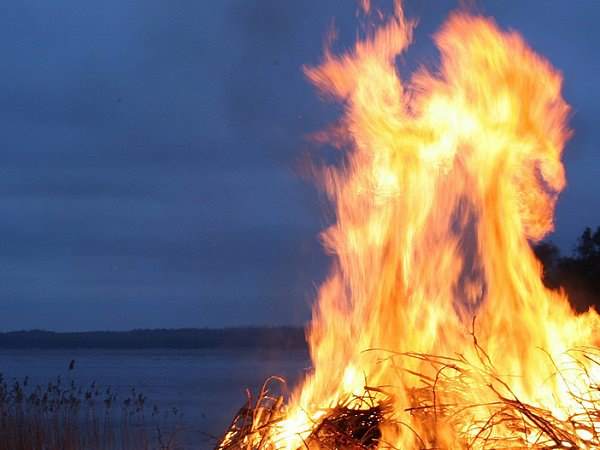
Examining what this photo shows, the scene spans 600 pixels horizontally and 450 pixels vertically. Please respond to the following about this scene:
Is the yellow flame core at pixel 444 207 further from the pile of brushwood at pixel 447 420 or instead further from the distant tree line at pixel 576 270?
the distant tree line at pixel 576 270

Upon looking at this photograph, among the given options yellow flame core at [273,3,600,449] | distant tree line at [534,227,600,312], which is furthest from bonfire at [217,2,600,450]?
distant tree line at [534,227,600,312]

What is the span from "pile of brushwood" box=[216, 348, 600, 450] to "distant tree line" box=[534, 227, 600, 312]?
28.6 ft

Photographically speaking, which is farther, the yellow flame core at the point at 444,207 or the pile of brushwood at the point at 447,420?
the yellow flame core at the point at 444,207

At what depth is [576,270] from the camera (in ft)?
46.8

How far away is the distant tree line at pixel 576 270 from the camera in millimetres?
13875

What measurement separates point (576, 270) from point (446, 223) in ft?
28.5

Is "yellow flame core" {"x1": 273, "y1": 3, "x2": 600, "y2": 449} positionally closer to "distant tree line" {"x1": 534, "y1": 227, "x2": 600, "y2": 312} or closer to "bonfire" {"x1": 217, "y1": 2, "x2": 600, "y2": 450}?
"bonfire" {"x1": 217, "y1": 2, "x2": 600, "y2": 450}

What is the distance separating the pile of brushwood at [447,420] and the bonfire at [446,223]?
234mm

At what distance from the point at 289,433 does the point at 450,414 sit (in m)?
0.91

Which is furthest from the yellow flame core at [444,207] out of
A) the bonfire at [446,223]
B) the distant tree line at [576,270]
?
the distant tree line at [576,270]

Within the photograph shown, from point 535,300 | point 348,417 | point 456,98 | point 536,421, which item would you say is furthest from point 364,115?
point 536,421

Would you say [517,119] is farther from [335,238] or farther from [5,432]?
[5,432]

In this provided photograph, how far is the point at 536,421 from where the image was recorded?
450 centimetres

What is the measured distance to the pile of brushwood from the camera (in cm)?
454
